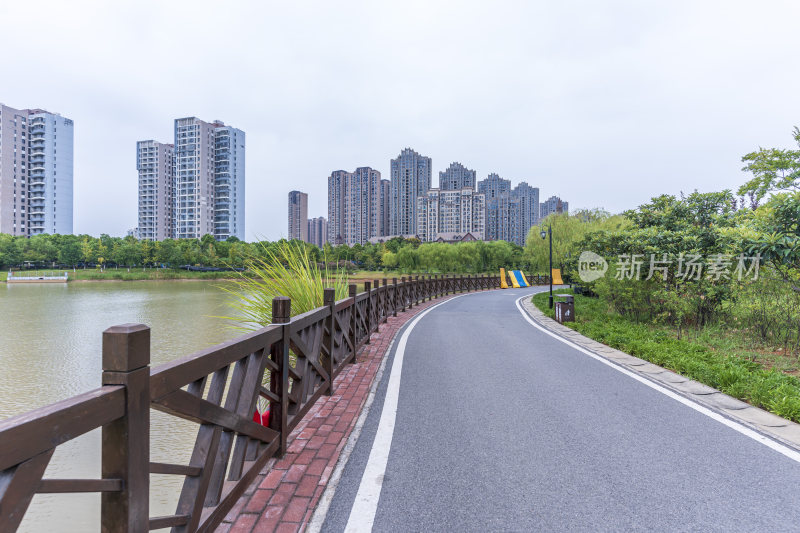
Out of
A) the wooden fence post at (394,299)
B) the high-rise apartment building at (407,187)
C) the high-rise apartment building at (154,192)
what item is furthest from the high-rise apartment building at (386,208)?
the wooden fence post at (394,299)

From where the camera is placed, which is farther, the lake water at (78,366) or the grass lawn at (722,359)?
the grass lawn at (722,359)

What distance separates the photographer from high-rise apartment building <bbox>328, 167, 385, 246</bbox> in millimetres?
168625

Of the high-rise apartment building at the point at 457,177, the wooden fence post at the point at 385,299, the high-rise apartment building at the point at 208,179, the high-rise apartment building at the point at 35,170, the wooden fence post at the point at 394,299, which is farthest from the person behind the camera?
the high-rise apartment building at the point at 457,177

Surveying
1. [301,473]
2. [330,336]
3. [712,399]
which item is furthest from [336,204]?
[301,473]

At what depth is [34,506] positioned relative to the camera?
416 cm

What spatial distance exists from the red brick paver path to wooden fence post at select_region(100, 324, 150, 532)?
0.98 m

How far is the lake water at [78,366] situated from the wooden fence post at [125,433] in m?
2.95

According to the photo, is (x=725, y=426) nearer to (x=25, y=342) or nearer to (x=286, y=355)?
(x=286, y=355)

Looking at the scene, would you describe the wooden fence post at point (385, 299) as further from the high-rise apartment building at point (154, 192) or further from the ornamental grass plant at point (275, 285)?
the high-rise apartment building at point (154, 192)

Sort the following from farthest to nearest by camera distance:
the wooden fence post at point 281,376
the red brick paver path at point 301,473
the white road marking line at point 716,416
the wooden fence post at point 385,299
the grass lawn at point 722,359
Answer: the wooden fence post at point 385,299 < the grass lawn at point 722,359 < the white road marking line at point 716,416 < the wooden fence post at point 281,376 < the red brick paver path at point 301,473

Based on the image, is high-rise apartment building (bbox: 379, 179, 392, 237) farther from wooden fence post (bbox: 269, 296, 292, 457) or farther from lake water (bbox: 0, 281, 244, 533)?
wooden fence post (bbox: 269, 296, 292, 457)

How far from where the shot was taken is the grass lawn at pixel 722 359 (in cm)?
481

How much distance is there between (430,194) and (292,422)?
149m

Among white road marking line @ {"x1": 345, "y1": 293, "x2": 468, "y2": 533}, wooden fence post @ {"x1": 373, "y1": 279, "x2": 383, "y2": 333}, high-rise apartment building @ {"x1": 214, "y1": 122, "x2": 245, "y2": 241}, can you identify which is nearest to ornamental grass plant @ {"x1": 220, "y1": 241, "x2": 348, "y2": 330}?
white road marking line @ {"x1": 345, "y1": 293, "x2": 468, "y2": 533}
